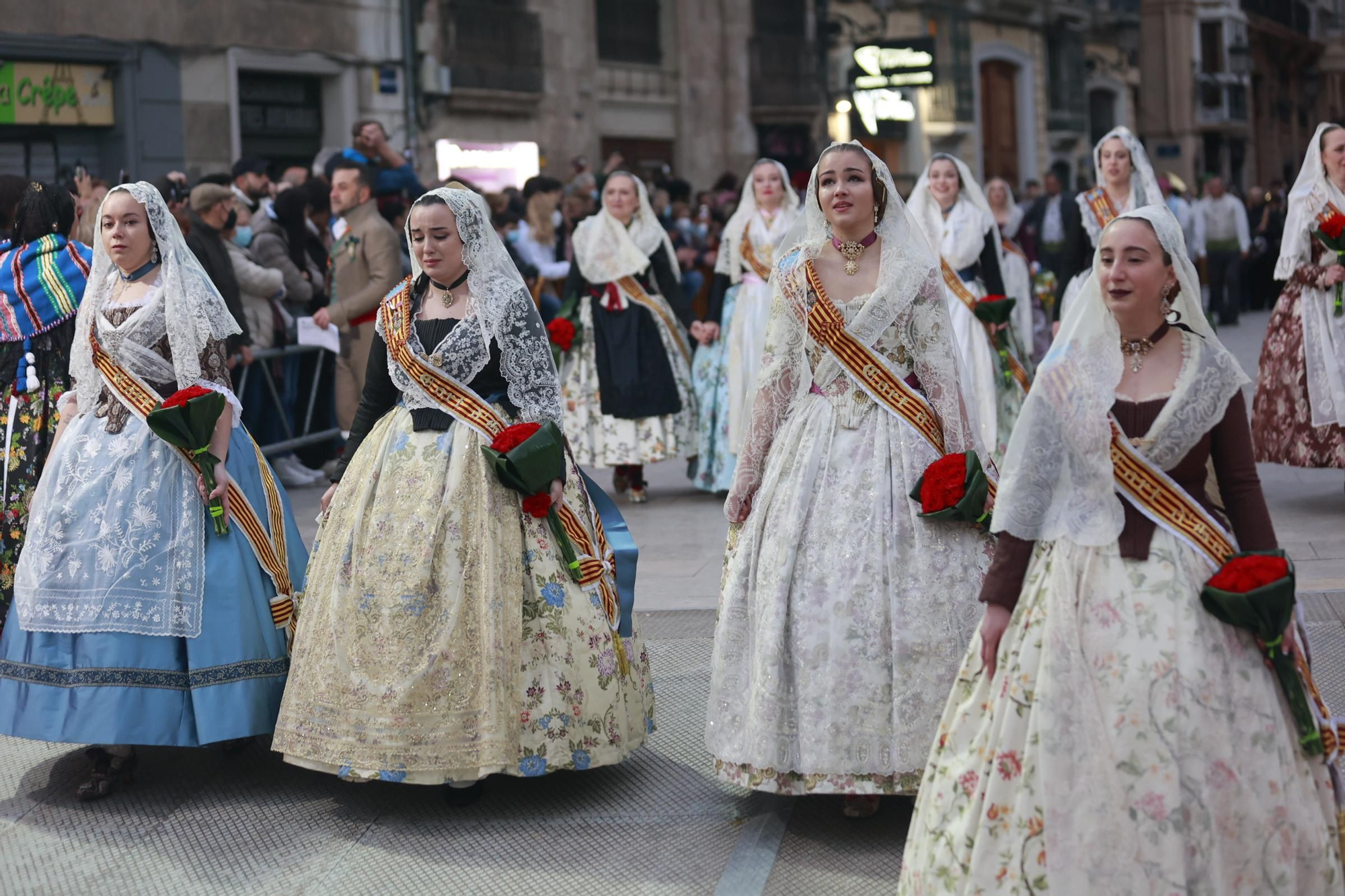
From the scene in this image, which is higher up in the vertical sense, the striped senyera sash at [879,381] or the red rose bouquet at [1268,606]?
the striped senyera sash at [879,381]

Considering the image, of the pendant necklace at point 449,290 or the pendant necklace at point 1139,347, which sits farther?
the pendant necklace at point 449,290

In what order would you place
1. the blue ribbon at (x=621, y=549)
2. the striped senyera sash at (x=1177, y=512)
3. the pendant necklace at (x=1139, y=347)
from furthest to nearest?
1. the blue ribbon at (x=621, y=549)
2. the pendant necklace at (x=1139, y=347)
3. the striped senyera sash at (x=1177, y=512)

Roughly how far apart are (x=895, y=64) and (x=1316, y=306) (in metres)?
17.4

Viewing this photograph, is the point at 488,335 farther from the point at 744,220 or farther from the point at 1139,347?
the point at 744,220

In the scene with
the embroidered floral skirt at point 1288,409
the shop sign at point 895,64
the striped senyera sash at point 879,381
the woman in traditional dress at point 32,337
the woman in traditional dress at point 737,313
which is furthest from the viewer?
the shop sign at point 895,64

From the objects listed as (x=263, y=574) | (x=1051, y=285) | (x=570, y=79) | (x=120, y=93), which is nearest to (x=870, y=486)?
(x=263, y=574)

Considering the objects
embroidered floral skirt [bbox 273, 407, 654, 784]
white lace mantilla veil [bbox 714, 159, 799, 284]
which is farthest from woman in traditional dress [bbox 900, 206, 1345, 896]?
white lace mantilla veil [bbox 714, 159, 799, 284]

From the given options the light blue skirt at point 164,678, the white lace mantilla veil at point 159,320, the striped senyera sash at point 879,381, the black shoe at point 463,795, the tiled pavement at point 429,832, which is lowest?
the tiled pavement at point 429,832

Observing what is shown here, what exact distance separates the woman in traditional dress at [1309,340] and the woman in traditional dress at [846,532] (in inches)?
158

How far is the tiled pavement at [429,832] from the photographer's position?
421cm

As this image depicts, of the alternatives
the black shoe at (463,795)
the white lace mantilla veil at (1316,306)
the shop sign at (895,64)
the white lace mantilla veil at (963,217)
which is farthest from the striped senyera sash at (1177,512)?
the shop sign at (895,64)

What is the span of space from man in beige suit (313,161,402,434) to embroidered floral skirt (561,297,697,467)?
3.76 feet

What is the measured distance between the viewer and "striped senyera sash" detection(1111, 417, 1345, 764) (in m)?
3.33

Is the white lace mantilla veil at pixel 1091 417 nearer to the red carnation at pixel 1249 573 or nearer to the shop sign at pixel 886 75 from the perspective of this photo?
the red carnation at pixel 1249 573
